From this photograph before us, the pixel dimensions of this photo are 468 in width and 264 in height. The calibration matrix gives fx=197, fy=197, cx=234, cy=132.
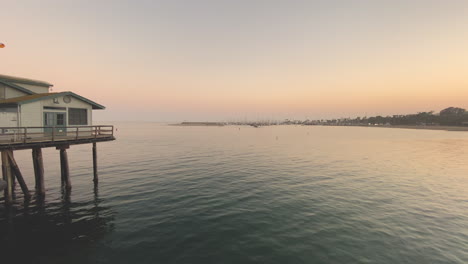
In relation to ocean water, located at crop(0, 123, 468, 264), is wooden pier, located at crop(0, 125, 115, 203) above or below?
above

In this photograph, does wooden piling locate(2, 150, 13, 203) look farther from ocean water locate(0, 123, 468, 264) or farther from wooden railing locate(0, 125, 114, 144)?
wooden railing locate(0, 125, 114, 144)

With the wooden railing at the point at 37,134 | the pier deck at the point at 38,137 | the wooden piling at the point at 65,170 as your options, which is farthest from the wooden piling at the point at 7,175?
the wooden piling at the point at 65,170

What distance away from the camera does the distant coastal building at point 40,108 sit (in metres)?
17.5

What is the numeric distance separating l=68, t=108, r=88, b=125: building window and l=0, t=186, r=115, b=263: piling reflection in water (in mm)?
8448

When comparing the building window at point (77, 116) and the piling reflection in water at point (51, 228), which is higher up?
the building window at point (77, 116)

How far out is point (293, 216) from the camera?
13828 millimetres

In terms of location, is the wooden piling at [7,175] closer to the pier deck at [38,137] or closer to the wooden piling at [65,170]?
the pier deck at [38,137]

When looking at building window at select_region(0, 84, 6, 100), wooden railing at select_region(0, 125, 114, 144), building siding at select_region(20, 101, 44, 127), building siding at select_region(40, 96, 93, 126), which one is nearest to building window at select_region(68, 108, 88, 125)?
building siding at select_region(40, 96, 93, 126)

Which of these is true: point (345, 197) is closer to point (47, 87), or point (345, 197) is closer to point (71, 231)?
point (71, 231)

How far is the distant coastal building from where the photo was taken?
17.5 meters

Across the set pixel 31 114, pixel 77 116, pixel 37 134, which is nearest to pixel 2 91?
pixel 31 114

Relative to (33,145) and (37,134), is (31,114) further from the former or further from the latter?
(33,145)

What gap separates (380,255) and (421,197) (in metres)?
12.8

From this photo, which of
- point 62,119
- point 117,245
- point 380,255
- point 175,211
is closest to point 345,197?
point 380,255
